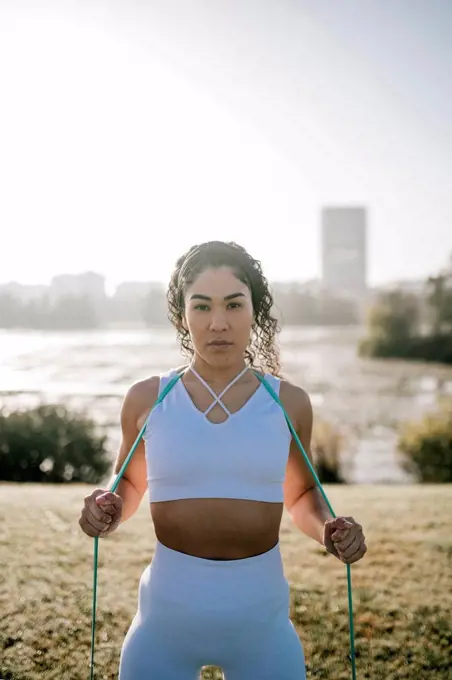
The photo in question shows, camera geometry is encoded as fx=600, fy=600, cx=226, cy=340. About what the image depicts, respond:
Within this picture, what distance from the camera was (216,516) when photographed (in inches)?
76.9

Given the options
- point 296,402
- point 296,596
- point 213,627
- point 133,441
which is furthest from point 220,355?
point 296,596

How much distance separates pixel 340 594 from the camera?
4.22 meters

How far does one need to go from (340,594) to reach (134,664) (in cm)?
264

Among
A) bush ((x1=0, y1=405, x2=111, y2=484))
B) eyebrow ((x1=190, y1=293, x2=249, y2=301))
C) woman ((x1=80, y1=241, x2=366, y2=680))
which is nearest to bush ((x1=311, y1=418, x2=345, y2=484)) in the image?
bush ((x1=0, y1=405, x2=111, y2=484))

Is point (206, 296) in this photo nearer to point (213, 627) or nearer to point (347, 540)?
point (347, 540)

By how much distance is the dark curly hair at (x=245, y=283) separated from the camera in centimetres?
A: 216

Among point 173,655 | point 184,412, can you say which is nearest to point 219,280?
point 184,412

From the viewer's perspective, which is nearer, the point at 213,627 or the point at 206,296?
the point at 213,627

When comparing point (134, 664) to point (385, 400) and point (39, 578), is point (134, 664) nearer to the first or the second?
point (39, 578)

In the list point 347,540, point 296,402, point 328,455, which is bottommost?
point 328,455

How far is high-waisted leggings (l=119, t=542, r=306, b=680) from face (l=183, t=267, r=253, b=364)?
69 centimetres

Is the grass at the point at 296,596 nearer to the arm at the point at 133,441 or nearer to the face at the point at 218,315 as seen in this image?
the arm at the point at 133,441

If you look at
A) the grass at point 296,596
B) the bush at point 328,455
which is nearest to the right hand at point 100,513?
the grass at point 296,596

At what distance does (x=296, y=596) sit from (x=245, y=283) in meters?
2.86
